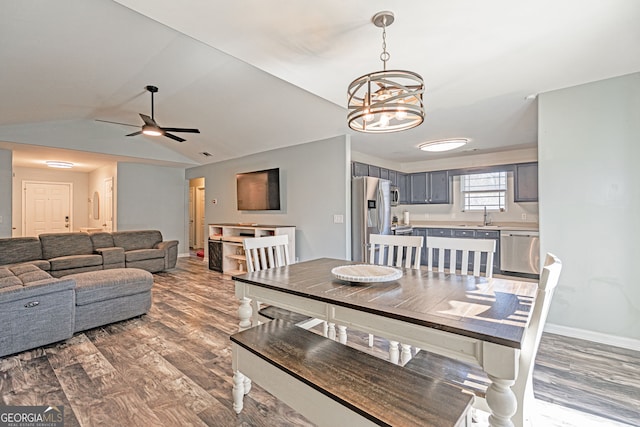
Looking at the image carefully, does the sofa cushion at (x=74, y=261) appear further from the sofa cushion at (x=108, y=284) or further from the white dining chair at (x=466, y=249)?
the white dining chair at (x=466, y=249)

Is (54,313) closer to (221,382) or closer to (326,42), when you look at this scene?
(221,382)

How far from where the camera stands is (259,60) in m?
2.48

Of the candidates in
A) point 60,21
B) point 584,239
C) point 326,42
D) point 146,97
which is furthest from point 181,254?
point 584,239

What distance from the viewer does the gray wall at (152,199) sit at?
23.6 feet

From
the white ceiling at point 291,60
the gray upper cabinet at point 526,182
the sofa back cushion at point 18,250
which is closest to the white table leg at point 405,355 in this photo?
the white ceiling at point 291,60

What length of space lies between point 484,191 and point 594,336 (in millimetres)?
3817

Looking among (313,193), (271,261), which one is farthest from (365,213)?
(271,261)

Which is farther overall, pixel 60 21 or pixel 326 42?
pixel 60 21

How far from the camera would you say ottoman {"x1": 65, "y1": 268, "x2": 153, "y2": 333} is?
9.94 feet

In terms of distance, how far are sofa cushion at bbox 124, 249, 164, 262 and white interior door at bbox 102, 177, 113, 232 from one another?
234 cm

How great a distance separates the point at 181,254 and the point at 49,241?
339cm

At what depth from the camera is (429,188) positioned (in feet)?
21.8

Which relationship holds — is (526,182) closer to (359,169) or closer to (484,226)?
(484,226)

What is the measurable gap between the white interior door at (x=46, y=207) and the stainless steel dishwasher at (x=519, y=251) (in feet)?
36.9
